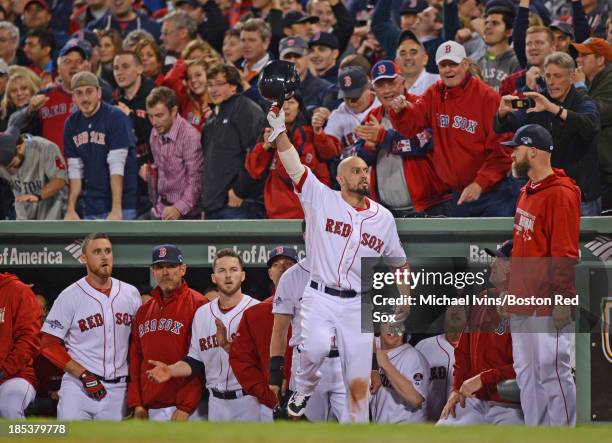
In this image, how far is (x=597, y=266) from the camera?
8016 millimetres

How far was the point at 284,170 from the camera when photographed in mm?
8930

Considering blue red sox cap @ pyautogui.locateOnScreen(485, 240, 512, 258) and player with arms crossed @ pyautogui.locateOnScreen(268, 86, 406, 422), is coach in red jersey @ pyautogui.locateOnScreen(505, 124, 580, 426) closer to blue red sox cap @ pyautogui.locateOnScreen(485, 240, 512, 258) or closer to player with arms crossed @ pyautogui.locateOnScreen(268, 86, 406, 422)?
blue red sox cap @ pyautogui.locateOnScreen(485, 240, 512, 258)

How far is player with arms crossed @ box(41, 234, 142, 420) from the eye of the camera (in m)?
8.98

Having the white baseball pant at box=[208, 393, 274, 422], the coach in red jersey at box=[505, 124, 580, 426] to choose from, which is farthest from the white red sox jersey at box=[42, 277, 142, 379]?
the coach in red jersey at box=[505, 124, 580, 426]

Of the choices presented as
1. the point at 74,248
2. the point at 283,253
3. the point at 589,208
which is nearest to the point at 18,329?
the point at 74,248

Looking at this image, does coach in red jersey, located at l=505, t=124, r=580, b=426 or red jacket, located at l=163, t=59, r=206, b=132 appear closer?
coach in red jersey, located at l=505, t=124, r=580, b=426

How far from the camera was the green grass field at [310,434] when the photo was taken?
178 inches

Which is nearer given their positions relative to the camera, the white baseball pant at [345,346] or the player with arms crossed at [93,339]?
the white baseball pant at [345,346]

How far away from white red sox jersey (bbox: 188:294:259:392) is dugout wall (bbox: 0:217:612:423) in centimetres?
43

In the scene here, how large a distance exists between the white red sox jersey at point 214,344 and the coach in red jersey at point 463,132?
1.84m

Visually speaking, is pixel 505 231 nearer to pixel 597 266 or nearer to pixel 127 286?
pixel 597 266

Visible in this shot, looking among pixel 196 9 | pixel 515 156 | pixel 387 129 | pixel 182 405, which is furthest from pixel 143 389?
pixel 196 9

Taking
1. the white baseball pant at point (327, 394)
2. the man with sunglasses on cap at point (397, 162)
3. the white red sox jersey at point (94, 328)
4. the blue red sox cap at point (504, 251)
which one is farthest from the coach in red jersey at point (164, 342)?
the blue red sox cap at point (504, 251)

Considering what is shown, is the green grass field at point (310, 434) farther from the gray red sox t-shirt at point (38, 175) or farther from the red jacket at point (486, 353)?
the gray red sox t-shirt at point (38, 175)
